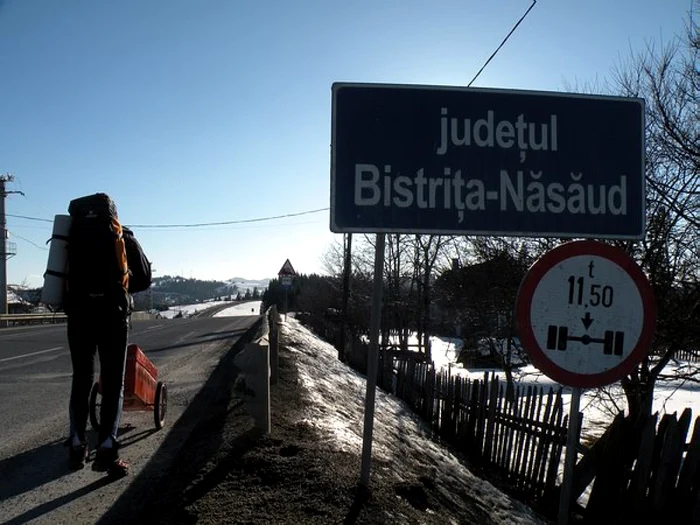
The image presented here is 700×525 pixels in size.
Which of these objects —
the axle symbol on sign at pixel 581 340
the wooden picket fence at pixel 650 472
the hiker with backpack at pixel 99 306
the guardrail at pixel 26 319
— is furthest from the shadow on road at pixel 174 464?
the guardrail at pixel 26 319

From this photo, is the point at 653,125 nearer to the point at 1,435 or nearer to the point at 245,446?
the point at 245,446

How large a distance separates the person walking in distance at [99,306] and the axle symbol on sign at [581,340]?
258cm

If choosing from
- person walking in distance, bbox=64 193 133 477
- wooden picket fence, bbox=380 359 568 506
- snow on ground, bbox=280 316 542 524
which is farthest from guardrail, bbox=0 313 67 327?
person walking in distance, bbox=64 193 133 477

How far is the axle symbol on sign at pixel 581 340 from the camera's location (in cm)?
283

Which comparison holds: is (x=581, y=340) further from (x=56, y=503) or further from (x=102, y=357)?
(x=56, y=503)

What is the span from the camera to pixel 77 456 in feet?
12.8

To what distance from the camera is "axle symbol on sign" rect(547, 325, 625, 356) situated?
2.83 m

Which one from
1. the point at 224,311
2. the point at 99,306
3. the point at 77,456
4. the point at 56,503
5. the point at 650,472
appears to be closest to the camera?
the point at 56,503

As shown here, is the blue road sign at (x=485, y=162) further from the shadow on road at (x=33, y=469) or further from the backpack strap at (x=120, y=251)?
the shadow on road at (x=33, y=469)

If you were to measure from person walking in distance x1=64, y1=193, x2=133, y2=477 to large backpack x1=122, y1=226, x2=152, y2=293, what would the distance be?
0.14m

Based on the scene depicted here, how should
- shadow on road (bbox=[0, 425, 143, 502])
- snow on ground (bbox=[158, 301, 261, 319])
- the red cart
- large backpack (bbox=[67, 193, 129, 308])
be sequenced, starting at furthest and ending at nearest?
snow on ground (bbox=[158, 301, 261, 319]), the red cart, shadow on road (bbox=[0, 425, 143, 502]), large backpack (bbox=[67, 193, 129, 308])

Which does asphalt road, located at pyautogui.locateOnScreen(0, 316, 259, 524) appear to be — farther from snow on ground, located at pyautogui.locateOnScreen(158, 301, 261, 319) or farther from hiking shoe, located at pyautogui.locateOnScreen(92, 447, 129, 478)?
snow on ground, located at pyautogui.locateOnScreen(158, 301, 261, 319)

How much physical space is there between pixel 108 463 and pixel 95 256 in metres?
1.34

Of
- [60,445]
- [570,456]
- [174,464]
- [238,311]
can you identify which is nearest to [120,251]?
[174,464]
